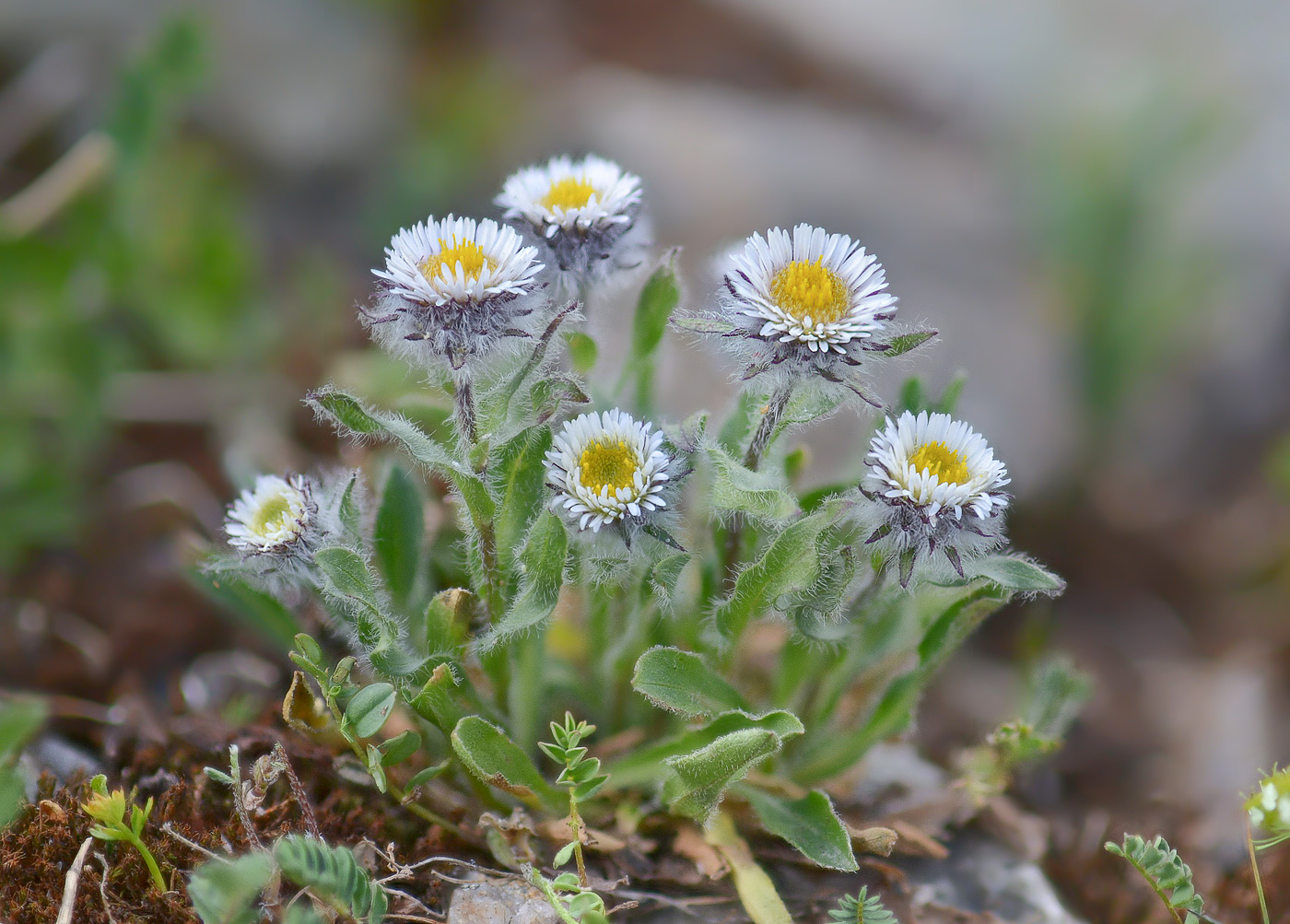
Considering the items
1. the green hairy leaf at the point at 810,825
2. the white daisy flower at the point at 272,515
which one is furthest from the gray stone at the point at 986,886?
the white daisy flower at the point at 272,515

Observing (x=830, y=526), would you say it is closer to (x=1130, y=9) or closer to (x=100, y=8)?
(x=100, y=8)

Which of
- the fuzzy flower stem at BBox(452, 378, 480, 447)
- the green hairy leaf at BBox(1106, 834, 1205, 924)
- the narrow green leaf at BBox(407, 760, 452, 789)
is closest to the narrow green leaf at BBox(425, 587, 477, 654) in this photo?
the narrow green leaf at BBox(407, 760, 452, 789)

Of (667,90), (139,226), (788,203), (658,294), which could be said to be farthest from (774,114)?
(658,294)

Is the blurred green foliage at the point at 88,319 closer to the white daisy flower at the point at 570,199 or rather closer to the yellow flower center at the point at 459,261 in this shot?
the white daisy flower at the point at 570,199

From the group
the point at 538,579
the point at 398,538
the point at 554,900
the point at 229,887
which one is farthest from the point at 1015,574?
the point at 229,887

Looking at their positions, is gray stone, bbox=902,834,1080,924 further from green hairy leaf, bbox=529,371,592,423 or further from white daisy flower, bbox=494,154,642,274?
white daisy flower, bbox=494,154,642,274

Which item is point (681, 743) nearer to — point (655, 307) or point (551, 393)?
point (551, 393)
